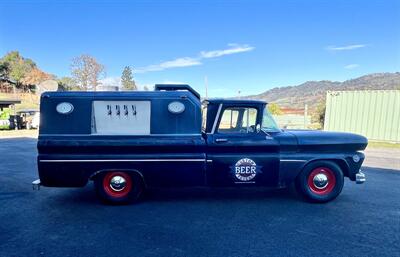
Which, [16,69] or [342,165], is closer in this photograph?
[342,165]

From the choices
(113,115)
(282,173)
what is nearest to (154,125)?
(113,115)

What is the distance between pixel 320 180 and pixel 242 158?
1.63m

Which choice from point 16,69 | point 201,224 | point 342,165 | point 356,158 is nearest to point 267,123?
point 342,165

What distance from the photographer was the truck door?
17.2 ft

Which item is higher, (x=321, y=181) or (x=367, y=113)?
(x=367, y=113)

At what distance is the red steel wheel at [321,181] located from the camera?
18.1ft

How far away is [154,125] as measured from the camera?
5.18 meters

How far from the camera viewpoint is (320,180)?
550 centimetres

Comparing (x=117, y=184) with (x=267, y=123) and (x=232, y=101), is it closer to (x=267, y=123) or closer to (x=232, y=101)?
(x=232, y=101)

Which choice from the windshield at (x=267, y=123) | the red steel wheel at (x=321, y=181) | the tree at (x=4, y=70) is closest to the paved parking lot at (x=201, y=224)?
the red steel wheel at (x=321, y=181)

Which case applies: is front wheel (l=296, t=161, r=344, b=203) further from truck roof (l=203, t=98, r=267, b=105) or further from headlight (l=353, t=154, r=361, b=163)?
truck roof (l=203, t=98, r=267, b=105)

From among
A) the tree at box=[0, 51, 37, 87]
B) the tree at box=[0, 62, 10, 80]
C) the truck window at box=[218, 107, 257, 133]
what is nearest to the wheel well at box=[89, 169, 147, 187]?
the truck window at box=[218, 107, 257, 133]

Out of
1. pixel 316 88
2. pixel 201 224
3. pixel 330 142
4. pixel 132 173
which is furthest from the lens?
pixel 316 88

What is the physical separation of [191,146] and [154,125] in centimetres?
78
